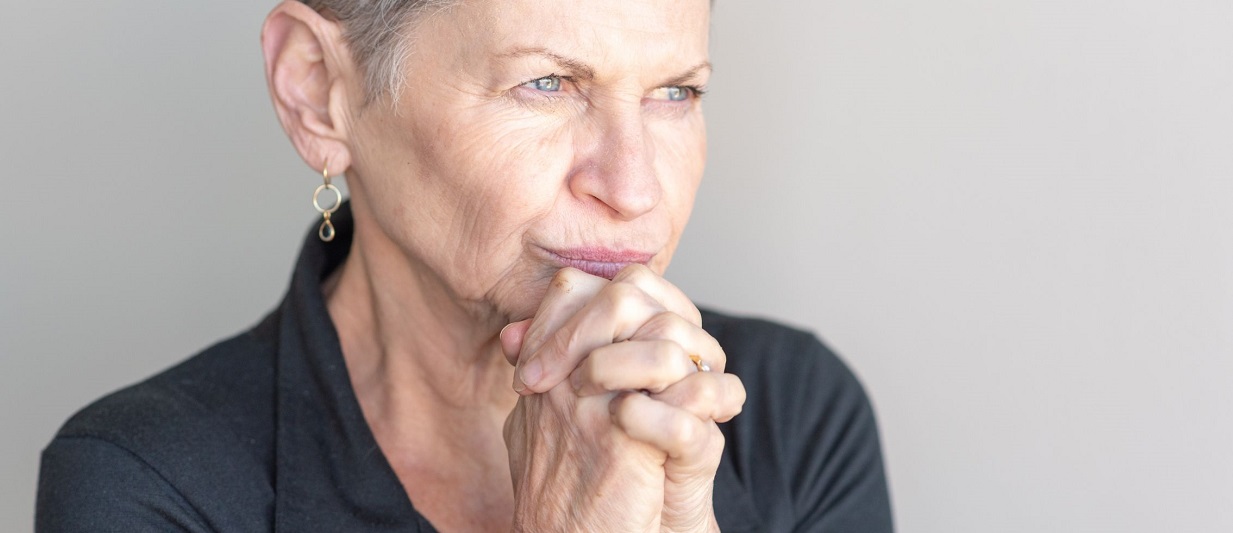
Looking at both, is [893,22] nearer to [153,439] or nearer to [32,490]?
[153,439]

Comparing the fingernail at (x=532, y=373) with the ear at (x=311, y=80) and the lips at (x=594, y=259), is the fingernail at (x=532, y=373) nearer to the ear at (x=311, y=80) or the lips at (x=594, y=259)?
the lips at (x=594, y=259)

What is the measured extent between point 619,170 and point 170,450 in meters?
0.71

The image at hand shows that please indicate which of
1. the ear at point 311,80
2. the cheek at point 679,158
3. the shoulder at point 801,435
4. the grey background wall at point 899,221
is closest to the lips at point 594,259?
the cheek at point 679,158

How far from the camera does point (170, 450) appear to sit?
1.57 meters

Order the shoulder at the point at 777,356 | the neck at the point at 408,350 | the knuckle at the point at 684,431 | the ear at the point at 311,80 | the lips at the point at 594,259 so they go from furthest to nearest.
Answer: the shoulder at the point at 777,356
the neck at the point at 408,350
the ear at the point at 311,80
the lips at the point at 594,259
the knuckle at the point at 684,431

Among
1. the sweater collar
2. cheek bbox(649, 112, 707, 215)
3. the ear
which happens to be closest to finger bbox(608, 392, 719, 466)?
cheek bbox(649, 112, 707, 215)

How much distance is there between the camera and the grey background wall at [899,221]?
1.85 meters

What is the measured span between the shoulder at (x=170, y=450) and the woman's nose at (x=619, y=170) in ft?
1.97

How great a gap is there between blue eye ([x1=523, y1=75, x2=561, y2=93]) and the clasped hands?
0.75 feet

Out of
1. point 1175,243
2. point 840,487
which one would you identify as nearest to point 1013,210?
point 1175,243

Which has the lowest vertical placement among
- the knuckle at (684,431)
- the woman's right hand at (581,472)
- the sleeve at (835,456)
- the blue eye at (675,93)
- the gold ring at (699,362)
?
the sleeve at (835,456)

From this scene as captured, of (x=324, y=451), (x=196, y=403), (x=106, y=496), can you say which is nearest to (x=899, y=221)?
(x=324, y=451)

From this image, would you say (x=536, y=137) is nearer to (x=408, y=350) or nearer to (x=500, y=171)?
(x=500, y=171)

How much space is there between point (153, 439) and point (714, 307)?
126cm
